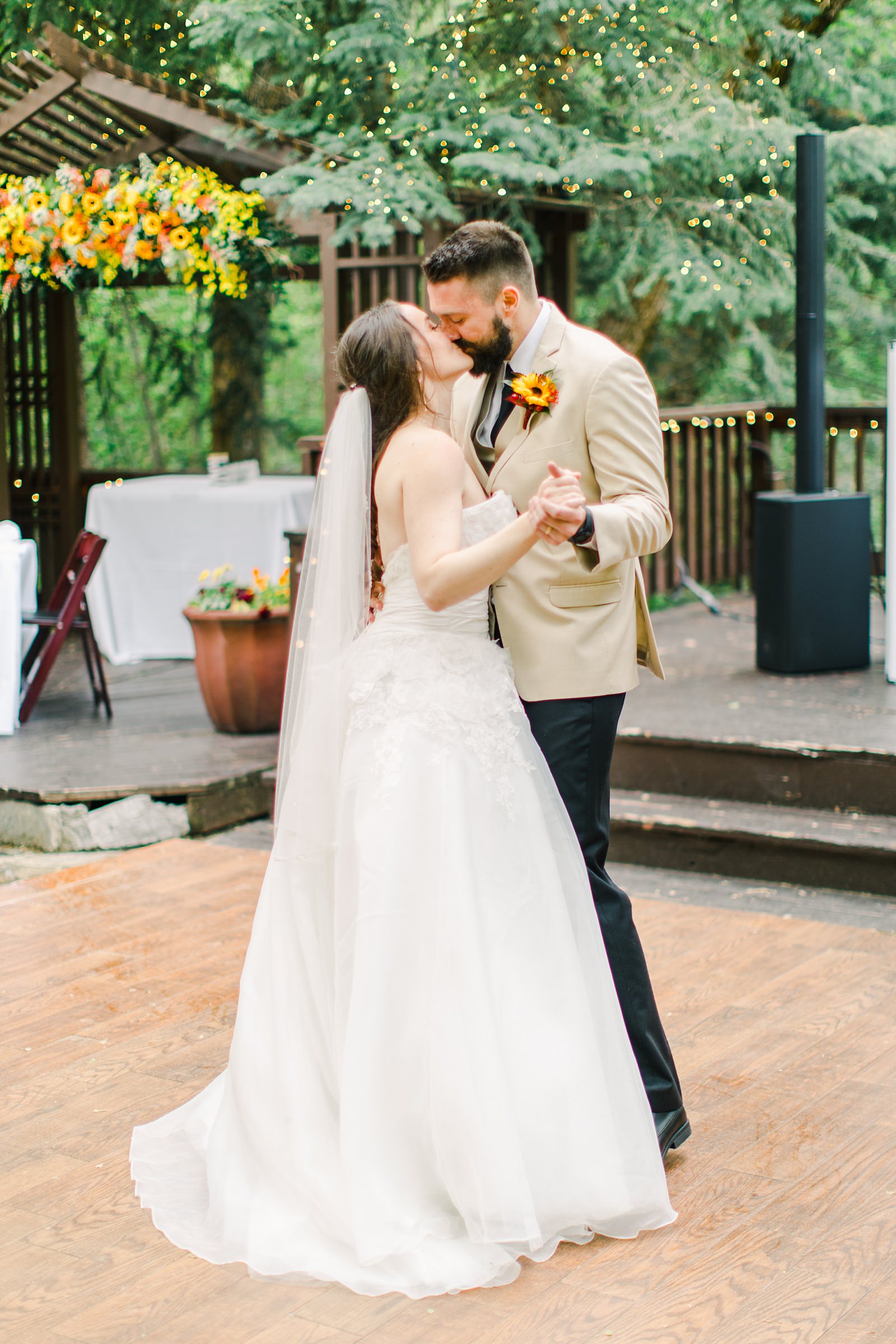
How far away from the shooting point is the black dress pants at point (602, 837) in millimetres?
2680

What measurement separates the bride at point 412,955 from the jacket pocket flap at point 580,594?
0.10 m

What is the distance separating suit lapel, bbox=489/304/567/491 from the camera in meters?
2.61

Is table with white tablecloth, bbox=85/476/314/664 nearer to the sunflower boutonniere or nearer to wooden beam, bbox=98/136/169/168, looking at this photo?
wooden beam, bbox=98/136/169/168

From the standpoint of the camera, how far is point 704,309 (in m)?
7.93

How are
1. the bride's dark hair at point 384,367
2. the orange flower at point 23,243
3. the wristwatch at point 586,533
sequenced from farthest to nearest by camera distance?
the orange flower at point 23,243, the bride's dark hair at point 384,367, the wristwatch at point 586,533

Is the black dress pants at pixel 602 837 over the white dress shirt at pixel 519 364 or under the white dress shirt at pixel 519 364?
under

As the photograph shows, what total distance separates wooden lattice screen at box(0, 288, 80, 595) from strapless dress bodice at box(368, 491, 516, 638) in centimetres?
682

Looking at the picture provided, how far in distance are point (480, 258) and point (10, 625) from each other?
3.98m

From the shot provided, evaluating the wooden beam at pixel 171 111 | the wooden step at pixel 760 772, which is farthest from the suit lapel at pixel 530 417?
the wooden beam at pixel 171 111

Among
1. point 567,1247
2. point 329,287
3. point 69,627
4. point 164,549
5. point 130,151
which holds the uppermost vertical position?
point 130,151

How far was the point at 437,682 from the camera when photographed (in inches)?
101

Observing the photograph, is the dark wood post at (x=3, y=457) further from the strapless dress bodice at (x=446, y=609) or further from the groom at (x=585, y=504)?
the strapless dress bodice at (x=446, y=609)

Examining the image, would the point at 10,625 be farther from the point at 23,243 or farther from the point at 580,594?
the point at 580,594

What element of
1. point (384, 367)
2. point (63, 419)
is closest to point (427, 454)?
point (384, 367)
